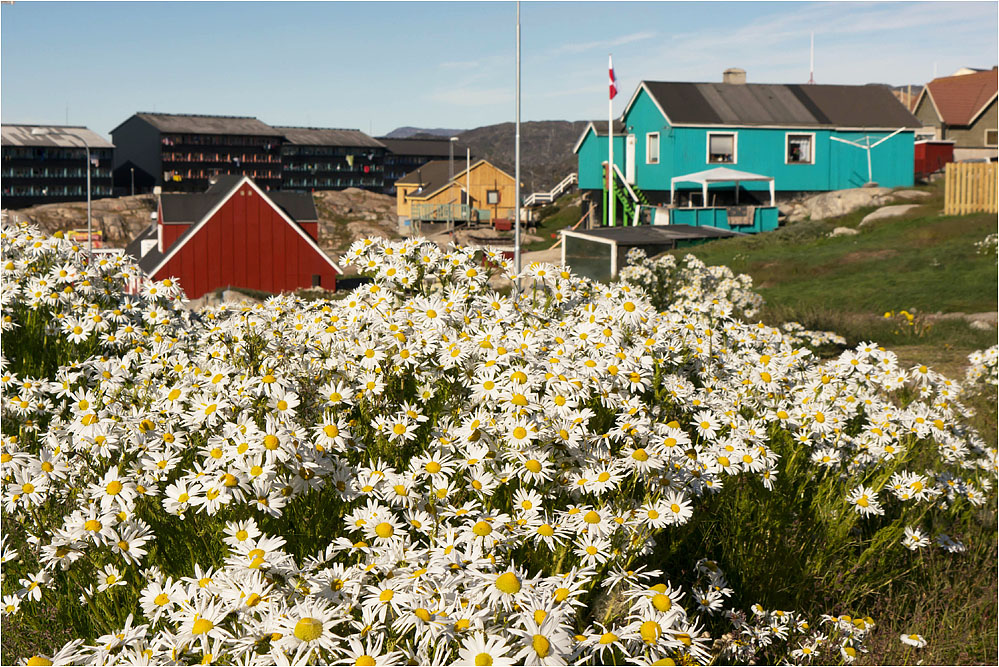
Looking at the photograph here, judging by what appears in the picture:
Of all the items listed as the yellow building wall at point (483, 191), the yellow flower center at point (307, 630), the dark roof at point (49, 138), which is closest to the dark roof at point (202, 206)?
the yellow building wall at point (483, 191)

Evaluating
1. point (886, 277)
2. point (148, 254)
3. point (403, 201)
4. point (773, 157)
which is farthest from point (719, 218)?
point (403, 201)

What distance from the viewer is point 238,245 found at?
1391 inches

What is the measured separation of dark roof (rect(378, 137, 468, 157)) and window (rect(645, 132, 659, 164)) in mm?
52697

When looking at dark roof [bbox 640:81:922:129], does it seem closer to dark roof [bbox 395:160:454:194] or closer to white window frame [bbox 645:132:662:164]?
white window frame [bbox 645:132:662:164]

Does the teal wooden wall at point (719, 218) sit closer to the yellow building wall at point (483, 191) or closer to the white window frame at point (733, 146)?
the white window frame at point (733, 146)

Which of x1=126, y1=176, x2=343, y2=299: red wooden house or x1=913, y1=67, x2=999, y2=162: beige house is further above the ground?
x1=913, y1=67, x2=999, y2=162: beige house

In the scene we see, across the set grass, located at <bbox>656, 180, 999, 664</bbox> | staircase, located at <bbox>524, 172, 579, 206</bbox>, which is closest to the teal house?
grass, located at <bbox>656, 180, 999, 664</bbox>

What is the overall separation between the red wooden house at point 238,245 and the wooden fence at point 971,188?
915 inches

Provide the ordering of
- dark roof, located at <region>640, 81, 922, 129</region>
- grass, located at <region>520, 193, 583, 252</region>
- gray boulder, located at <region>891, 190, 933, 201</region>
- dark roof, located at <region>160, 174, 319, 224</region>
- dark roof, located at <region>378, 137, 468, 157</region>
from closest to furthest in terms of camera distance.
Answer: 1. gray boulder, located at <region>891, 190, 933, 201</region>
2. dark roof, located at <region>160, 174, 319, 224</region>
3. dark roof, located at <region>640, 81, 922, 129</region>
4. grass, located at <region>520, 193, 583, 252</region>
5. dark roof, located at <region>378, 137, 468, 157</region>

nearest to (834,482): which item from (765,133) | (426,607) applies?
(426,607)

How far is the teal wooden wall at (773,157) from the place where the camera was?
4100 centimetres

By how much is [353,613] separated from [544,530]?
70 centimetres

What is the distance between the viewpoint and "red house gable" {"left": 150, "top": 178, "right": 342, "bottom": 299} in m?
34.6

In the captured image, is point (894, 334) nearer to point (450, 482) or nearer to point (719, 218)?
point (450, 482)
